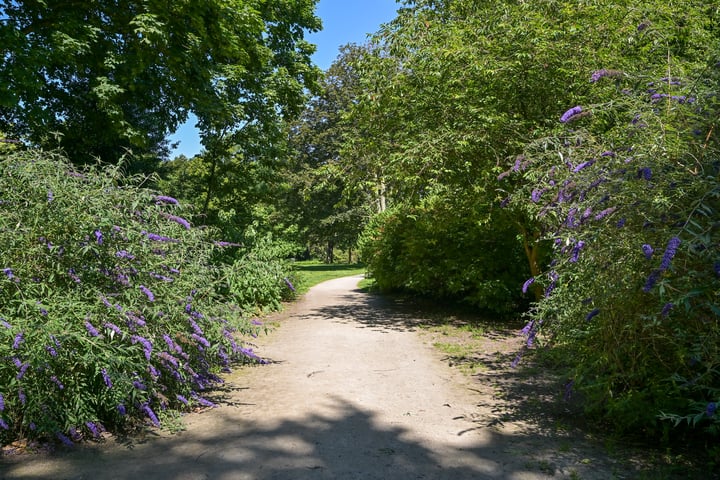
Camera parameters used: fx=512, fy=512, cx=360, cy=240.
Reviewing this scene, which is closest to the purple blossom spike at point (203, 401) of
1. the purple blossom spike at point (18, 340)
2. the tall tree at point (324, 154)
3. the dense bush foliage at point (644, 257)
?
the purple blossom spike at point (18, 340)

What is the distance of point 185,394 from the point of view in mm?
5219

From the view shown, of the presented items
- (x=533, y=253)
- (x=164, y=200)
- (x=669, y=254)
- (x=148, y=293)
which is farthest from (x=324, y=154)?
(x=669, y=254)

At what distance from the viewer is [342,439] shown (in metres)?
4.46

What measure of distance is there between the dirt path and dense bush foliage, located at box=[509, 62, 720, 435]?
27.3 inches

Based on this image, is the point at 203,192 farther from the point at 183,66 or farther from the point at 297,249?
the point at 183,66

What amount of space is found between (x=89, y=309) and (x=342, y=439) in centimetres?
239

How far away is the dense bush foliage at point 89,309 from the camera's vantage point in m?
3.89

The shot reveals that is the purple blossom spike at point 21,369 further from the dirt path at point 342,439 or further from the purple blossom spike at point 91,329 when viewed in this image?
the dirt path at point 342,439

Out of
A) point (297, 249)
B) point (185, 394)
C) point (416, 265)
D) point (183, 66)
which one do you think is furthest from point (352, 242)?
point (185, 394)

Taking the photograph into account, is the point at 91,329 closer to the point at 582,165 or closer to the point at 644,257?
the point at 582,165

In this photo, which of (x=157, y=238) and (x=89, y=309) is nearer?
(x=89, y=309)

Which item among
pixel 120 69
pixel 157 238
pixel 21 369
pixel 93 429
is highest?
pixel 120 69

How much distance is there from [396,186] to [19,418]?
28.3 feet

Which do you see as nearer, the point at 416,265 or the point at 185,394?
the point at 185,394
